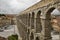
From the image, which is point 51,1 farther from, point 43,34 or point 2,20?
point 2,20

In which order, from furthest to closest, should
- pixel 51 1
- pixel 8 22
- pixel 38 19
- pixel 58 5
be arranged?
pixel 8 22, pixel 38 19, pixel 51 1, pixel 58 5

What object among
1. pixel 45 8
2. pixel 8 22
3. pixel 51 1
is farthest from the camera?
pixel 8 22

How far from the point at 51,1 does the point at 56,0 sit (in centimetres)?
95

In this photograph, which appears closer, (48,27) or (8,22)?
(48,27)

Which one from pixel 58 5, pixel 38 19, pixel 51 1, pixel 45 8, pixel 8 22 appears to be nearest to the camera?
pixel 58 5

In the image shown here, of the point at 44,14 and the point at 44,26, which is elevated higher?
the point at 44,14

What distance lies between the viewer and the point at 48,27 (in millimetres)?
12289

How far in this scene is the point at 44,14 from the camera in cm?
1188

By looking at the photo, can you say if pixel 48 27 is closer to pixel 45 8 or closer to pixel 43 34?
pixel 43 34

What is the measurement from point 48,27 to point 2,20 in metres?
64.4

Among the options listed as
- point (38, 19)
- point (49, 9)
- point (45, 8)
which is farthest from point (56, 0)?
point (38, 19)

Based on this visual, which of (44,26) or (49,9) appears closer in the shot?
(49,9)

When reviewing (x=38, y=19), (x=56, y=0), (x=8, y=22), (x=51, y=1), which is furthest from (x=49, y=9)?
(x=8, y=22)

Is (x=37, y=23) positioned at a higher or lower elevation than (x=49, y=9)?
lower
